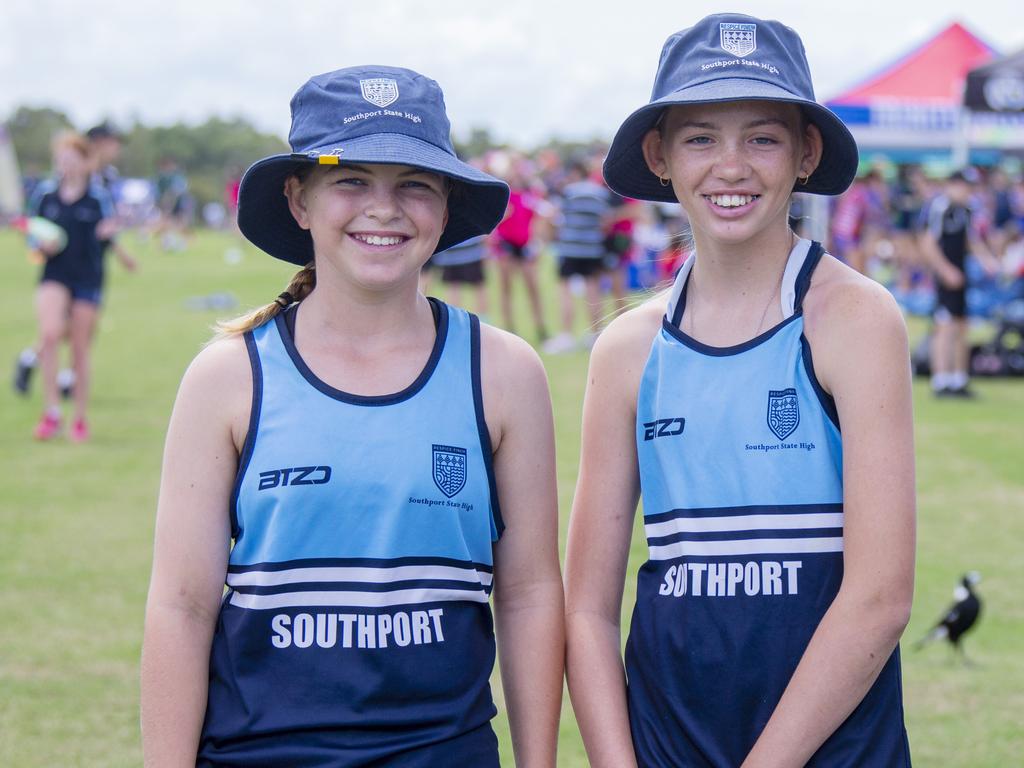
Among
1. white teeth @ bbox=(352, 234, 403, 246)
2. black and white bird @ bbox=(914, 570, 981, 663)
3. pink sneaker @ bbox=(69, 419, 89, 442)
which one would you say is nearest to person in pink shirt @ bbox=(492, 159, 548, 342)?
pink sneaker @ bbox=(69, 419, 89, 442)

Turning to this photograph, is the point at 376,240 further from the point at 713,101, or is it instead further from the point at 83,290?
the point at 83,290

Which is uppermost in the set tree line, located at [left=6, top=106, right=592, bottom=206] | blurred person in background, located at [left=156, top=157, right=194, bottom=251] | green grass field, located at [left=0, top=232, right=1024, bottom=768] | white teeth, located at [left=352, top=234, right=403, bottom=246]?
tree line, located at [left=6, top=106, right=592, bottom=206]

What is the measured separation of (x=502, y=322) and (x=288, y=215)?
15365mm

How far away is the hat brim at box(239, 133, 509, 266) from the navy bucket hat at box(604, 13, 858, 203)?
287mm

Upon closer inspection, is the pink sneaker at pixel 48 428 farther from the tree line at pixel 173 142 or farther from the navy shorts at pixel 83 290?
the tree line at pixel 173 142

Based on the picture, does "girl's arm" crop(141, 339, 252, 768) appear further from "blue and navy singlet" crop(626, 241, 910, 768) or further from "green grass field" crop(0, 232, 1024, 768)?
"green grass field" crop(0, 232, 1024, 768)

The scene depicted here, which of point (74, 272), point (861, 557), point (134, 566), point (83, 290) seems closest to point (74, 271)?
point (74, 272)

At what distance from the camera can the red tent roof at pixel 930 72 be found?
2039cm

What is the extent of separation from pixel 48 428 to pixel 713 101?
8.86 metres

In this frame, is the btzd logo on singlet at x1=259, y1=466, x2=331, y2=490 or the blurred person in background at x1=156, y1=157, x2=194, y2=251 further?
the blurred person in background at x1=156, y1=157, x2=194, y2=251

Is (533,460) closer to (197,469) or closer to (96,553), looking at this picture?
(197,469)

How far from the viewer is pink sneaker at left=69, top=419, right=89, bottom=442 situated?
398 inches

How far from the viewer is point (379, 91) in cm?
242

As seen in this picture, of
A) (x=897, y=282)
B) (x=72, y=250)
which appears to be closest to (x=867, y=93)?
(x=897, y=282)
